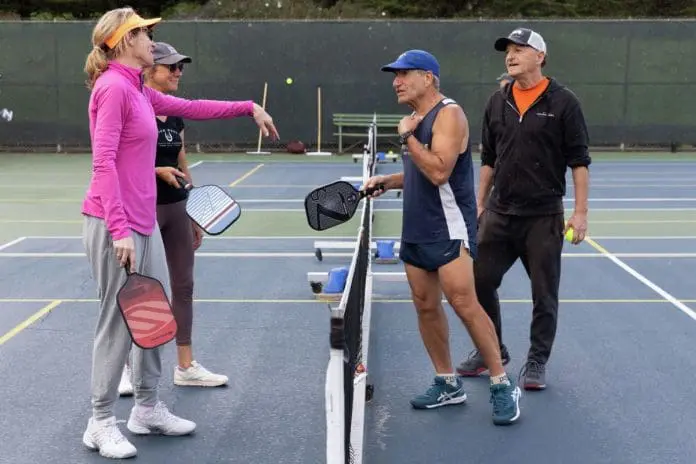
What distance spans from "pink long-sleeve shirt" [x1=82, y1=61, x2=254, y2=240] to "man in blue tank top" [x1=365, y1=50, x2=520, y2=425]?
131cm

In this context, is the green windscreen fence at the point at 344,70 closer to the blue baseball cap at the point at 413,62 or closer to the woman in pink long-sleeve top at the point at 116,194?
the blue baseball cap at the point at 413,62

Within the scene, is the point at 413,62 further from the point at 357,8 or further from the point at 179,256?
the point at 357,8

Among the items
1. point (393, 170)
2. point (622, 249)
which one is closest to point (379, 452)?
point (622, 249)

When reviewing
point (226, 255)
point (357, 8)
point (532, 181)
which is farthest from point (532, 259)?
point (357, 8)

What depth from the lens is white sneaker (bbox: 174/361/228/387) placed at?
5.69 m

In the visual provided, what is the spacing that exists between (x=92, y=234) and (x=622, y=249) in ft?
23.9

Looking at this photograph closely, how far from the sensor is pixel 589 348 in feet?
21.3

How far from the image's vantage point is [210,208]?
5398 mm

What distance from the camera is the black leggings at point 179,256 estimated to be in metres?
5.35

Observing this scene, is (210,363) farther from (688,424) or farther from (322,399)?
(688,424)

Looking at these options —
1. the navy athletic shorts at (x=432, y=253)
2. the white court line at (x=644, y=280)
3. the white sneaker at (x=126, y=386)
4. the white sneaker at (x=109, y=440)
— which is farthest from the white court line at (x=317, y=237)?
the white sneaker at (x=109, y=440)

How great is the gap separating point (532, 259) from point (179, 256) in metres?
2.16

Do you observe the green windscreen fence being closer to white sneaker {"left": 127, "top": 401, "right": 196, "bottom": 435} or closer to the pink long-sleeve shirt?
white sneaker {"left": 127, "top": 401, "right": 196, "bottom": 435}

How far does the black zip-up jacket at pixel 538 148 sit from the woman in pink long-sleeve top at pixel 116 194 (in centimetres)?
221
